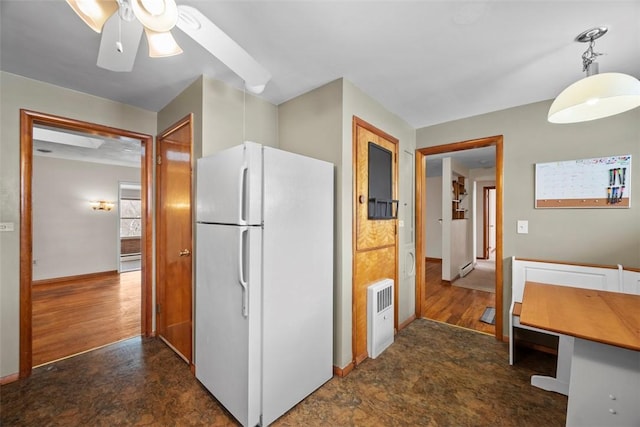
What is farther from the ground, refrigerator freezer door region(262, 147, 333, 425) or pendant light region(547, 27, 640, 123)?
pendant light region(547, 27, 640, 123)

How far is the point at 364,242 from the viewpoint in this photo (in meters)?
2.37

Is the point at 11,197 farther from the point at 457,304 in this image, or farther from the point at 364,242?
the point at 457,304

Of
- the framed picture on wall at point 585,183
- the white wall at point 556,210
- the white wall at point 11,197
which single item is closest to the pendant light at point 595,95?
the white wall at point 556,210

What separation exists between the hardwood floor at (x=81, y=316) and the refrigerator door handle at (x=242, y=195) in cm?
240

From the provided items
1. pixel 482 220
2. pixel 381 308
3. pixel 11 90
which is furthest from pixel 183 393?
pixel 482 220

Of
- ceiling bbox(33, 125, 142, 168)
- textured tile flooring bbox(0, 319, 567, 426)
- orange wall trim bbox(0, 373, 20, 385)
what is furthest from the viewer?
ceiling bbox(33, 125, 142, 168)

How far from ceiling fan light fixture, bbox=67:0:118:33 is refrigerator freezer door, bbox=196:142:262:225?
2.45 ft

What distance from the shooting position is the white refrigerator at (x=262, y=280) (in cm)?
155

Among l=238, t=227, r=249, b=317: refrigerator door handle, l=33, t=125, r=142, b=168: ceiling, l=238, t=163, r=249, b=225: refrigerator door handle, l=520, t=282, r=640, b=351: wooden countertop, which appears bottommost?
l=520, t=282, r=640, b=351: wooden countertop

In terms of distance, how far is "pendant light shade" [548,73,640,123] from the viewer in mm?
1160

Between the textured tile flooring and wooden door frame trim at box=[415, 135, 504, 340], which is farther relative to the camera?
wooden door frame trim at box=[415, 135, 504, 340]

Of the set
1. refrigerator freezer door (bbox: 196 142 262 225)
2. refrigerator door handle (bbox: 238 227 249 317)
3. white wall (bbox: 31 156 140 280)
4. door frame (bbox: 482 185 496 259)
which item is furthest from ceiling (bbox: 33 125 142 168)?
door frame (bbox: 482 185 496 259)

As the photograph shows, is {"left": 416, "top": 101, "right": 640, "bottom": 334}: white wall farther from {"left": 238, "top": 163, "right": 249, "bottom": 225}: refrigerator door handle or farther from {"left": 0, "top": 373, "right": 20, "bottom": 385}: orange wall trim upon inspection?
{"left": 0, "top": 373, "right": 20, "bottom": 385}: orange wall trim

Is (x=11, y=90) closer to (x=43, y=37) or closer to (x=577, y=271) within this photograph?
(x=43, y=37)
